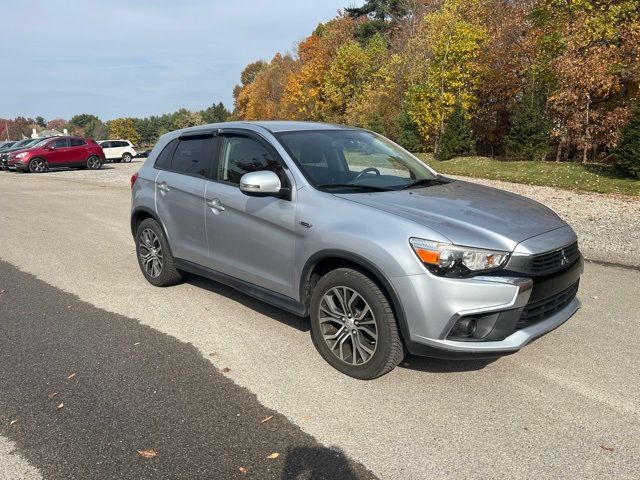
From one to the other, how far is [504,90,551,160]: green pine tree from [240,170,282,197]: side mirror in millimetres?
20893

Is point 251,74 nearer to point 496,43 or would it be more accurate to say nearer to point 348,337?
point 496,43

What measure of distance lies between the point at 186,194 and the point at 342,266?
2048 millimetres

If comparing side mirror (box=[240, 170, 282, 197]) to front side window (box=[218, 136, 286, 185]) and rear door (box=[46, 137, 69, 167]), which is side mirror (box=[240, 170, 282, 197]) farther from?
rear door (box=[46, 137, 69, 167])

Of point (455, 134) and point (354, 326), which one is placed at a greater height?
point (455, 134)

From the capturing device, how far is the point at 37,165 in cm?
2575

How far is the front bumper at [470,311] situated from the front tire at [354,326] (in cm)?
17

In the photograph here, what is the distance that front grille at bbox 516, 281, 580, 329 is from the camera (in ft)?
10.7

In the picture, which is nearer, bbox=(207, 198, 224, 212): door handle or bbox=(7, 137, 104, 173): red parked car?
bbox=(207, 198, 224, 212): door handle

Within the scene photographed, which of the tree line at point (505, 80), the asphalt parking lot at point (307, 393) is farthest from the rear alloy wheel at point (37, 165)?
the asphalt parking lot at point (307, 393)

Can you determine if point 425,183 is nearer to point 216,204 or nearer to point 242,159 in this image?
point 242,159

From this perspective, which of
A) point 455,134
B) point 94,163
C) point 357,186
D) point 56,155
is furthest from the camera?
point 94,163

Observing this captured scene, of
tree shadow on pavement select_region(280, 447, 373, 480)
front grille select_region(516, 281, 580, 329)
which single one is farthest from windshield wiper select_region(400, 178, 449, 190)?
tree shadow on pavement select_region(280, 447, 373, 480)

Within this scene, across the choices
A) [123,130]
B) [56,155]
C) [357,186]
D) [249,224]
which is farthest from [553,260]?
[123,130]

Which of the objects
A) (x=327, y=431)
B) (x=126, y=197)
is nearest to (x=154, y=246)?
(x=327, y=431)
